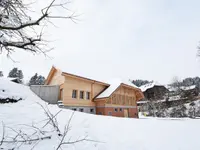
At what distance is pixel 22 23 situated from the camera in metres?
4.51

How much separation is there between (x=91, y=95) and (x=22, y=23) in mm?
14506

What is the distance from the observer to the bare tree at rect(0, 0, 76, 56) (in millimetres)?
4113

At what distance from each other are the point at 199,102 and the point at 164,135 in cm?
3152

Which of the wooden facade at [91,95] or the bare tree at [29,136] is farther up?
the wooden facade at [91,95]

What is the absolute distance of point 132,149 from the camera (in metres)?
3.19

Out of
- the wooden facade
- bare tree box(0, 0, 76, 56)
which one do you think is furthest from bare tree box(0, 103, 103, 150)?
the wooden facade

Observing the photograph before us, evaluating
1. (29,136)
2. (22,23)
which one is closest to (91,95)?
(22,23)

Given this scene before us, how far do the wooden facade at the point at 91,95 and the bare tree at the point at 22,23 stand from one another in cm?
998

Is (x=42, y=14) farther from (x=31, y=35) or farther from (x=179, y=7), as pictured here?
(x=179, y=7)

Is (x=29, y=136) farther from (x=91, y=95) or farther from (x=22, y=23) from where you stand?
(x=91, y=95)

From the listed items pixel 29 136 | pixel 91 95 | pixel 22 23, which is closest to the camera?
pixel 29 136

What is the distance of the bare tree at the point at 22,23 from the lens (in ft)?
13.5

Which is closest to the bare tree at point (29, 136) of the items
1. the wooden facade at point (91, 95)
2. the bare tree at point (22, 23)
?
the bare tree at point (22, 23)

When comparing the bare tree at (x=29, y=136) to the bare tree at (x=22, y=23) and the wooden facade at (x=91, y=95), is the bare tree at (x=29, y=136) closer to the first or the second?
the bare tree at (x=22, y=23)
